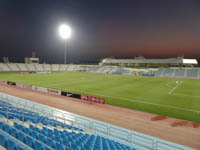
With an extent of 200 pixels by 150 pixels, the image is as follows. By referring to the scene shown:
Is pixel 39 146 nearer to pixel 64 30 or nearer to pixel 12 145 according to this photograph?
pixel 12 145

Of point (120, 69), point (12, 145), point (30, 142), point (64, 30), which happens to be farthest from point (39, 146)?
point (120, 69)

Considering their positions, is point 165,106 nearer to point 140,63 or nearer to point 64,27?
point 64,27

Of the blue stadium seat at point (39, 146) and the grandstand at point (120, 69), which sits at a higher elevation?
the grandstand at point (120, 69)

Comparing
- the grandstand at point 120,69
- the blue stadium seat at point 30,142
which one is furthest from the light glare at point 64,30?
the blue stadium seat at point 30,142

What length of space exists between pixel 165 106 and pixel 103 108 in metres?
8.80

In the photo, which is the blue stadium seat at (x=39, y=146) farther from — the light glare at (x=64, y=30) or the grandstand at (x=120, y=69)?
the grandstand at (x=120, y=69)

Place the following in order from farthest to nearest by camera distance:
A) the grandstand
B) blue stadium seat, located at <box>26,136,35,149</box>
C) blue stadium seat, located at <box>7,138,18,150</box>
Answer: the grandstand → blue stadium seat, located at <box>26,136,35,149</box> → blue stadium seat, located at <box>7,138,18,150</box>

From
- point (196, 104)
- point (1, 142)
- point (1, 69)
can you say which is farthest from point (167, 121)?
point (1, 69)

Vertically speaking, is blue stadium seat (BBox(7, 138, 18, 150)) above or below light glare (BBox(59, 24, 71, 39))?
below

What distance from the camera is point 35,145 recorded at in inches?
193

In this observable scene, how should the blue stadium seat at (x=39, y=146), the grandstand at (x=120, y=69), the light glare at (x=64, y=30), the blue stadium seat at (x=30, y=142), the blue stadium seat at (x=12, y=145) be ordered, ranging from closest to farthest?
the blue stadium seat at (x=12, y=145)
the blue stadium seat at (x=39, y=146)
the blue stadium seat at (x=30, y=142)
the light glare at (x=64, y=30)
the grandstand at (x=120, y=69)

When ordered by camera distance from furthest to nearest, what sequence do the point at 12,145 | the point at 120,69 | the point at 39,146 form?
the point at 120,69
the point at 39,146
the point at 12,145

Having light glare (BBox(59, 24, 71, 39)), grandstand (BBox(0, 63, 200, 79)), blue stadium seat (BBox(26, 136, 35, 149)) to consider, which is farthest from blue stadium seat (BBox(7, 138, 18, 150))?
grandstand (BBox(0, 63, 200, 79))

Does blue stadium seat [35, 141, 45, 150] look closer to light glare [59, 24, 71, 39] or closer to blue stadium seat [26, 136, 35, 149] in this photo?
blue stadium seat [26, 136, 35, 149]
